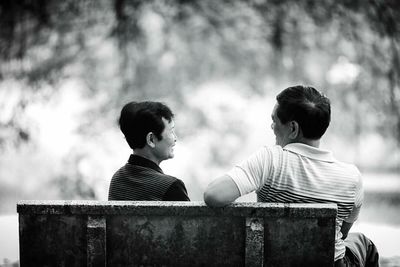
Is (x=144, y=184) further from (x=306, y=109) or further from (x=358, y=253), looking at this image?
(x=358, y=253)

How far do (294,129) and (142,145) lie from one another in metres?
0.73

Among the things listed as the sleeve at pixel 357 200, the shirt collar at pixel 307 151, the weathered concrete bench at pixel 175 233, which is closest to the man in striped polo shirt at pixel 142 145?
the weathered concrete bench at pixel 175 233

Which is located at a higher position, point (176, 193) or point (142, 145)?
point (142, 145)

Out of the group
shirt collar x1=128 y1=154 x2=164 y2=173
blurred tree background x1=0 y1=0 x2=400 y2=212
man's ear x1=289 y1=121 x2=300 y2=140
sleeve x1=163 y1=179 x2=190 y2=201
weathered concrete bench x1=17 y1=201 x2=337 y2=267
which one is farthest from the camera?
blurred tree background x1=0 y1=0 x2=400 y2=212

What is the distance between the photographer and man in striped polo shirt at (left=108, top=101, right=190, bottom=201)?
2478mm

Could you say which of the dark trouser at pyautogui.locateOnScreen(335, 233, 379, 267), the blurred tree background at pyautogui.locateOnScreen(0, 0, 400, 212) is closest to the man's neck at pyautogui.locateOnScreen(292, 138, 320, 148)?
the dark trouser at pyautogui.locateOnScreen(335, 233, 379, 267)

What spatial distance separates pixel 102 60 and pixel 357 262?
19.1 ft

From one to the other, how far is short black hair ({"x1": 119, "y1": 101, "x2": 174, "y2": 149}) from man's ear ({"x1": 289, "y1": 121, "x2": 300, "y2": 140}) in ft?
2.17

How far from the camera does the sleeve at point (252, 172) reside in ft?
6.72

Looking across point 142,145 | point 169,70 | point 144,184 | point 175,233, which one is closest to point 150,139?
point 142,145

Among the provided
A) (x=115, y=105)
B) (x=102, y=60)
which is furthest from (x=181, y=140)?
(x=102, y=60)

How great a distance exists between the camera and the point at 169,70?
781cm

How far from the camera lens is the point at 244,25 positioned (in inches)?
307

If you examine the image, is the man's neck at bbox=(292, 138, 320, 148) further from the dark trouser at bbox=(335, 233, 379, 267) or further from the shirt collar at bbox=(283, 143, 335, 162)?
the dark trouser at bbox=(335, 233, 379, 267)
